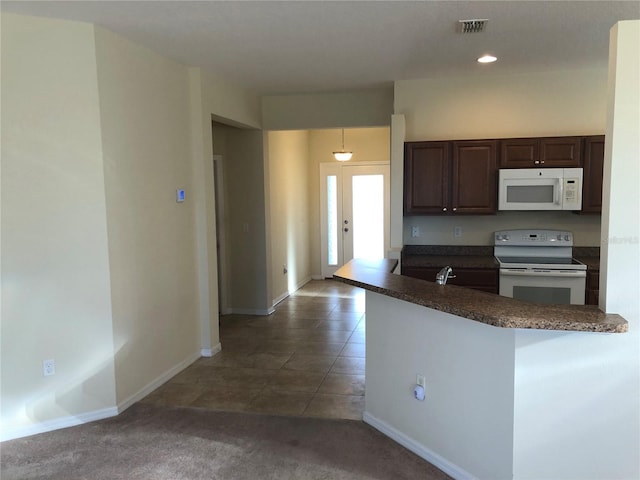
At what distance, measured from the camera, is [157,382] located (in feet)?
12.7

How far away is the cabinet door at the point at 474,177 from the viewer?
179 inches

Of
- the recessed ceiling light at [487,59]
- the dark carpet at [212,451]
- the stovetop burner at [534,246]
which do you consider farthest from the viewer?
the stovetop burner at [534,246]

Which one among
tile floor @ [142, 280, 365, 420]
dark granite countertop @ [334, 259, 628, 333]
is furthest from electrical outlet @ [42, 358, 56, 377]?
dark granite countertop @ [334, 259, 628, 333]

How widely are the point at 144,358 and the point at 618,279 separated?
10.5ft

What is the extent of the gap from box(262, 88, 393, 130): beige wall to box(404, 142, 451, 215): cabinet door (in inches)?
39.3

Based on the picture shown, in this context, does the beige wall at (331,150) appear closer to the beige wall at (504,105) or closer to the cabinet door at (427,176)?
the beige wall at (504,105)

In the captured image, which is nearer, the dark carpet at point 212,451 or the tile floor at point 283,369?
the dark carpet at point 212,451

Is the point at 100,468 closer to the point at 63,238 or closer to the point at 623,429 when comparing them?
the point at 63,238

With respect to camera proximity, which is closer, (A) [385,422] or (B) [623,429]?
(B) [623,429]

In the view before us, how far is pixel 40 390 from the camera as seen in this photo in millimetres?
3160

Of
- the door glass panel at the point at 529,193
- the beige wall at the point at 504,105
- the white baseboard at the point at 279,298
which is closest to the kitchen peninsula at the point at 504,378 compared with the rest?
the door glass panel at the point at 529,193

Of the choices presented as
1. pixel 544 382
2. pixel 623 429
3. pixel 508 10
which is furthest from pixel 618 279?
pixel 508 10

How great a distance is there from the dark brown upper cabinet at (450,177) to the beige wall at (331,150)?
10.8ft

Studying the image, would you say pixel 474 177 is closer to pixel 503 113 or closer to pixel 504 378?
pixel 503 113
